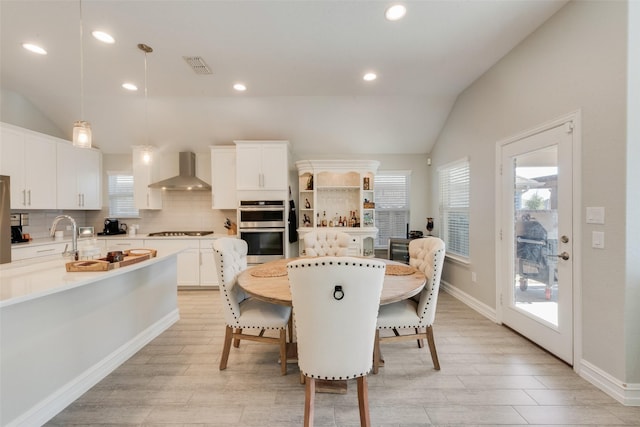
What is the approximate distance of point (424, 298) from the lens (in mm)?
2121

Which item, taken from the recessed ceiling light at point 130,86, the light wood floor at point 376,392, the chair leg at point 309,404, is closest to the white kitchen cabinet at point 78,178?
the recessed ceiling light at point 130,86

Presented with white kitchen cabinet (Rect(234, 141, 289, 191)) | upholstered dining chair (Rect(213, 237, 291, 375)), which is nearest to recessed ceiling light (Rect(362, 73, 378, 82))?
white kitchen cabinet (Rect(234, 141, 289, 191))

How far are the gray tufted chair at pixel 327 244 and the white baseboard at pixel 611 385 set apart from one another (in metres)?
2.22

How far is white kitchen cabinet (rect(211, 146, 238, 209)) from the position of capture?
4.51 m

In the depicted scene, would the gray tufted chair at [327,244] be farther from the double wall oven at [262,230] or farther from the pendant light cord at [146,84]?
the pendant light cord at [146,84]

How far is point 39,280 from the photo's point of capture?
5.45 ft

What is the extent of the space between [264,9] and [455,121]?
309cm

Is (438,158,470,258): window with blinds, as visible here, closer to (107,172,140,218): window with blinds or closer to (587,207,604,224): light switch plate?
(587,207,604,224): light switch plate

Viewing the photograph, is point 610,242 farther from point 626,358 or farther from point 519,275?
point 519,275

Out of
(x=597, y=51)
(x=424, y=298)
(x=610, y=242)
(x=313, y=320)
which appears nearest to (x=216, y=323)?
(x=313, y=320)

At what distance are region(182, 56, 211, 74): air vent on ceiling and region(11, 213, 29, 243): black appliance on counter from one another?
3.21 metres

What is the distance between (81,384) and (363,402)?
6.70 ft

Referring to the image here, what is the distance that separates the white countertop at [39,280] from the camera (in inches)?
53.9

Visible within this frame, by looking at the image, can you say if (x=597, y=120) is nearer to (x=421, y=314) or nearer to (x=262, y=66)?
(x=421, y=314)
